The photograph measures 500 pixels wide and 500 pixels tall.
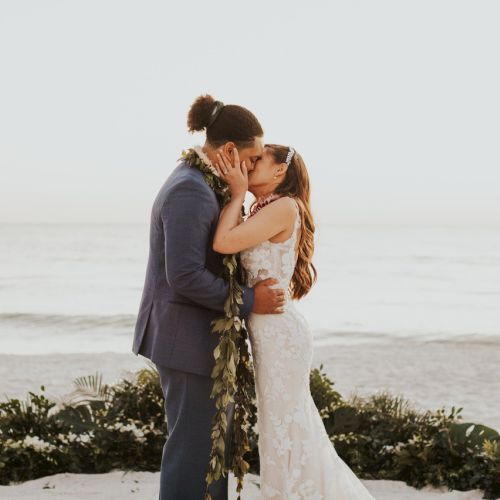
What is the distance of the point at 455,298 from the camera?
91.8ft

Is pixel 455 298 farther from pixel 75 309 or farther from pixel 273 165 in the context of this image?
pixel 273 165

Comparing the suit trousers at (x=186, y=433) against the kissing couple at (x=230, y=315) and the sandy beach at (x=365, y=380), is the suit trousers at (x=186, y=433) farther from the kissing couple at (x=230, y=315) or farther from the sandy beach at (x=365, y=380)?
the sandy beach at (x=365, y=380)

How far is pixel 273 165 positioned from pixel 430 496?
8.18ft

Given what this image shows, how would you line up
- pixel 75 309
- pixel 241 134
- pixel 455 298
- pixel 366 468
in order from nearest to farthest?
pixel 241 134 → pixel 366 468 → pixel 75 309 → pixel 455 298

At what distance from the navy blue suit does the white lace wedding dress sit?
240mm

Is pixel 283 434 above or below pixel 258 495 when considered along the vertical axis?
above

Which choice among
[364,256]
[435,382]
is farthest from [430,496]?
[364,256]

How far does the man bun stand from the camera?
355cm

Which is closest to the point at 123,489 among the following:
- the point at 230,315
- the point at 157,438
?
the point at 157,438

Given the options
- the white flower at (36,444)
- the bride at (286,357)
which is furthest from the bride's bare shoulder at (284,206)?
the white flower at (36,444)

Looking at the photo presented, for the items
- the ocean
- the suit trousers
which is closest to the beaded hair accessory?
the suit trousers

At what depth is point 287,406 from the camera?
3965 mm

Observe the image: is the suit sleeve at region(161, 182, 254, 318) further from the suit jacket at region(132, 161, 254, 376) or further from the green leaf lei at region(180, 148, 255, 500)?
the green leaf lei at region(180, 148, 255, 500)

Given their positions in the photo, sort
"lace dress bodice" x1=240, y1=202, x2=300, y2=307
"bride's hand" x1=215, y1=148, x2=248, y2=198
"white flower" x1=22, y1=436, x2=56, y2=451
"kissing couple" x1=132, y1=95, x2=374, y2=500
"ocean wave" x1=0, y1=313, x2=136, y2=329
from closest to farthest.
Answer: "kissing couple" x1=132, y1=95, x2=374, y2=500 < "bride's hand" x1=215, y1=148, x2=248, y2=198 < "lace dress bodice" x1=240, y1=202, x2=300, y2=307 < "white flower" x1=22, y1=436, x2=56, y2=451 < "ocean wave" x1=0, y1=313, x2=136, y2=329
